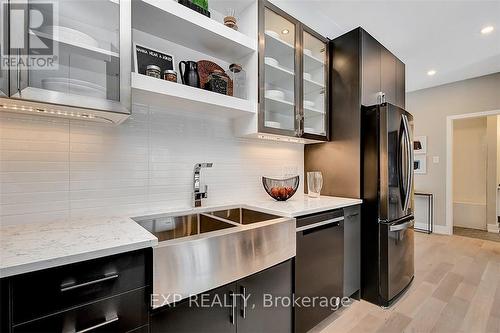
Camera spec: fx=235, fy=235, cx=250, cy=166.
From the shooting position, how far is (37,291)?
28.3 inches

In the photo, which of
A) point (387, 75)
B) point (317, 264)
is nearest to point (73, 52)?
point (317, 264)

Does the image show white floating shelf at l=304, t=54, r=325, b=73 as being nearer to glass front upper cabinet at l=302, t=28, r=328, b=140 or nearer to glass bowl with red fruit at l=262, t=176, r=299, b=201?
glass front upper cabinet at l=302, t=28, r=328, b=140

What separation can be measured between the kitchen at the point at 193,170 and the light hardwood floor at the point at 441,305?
0.13 metres

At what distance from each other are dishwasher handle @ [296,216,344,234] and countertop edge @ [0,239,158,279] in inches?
37.3

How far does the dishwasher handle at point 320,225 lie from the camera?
60.8 inches

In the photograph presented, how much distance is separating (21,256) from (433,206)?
5.33 meters

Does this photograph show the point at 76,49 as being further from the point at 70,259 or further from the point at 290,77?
the point at 290,77

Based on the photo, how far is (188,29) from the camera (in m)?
1.49

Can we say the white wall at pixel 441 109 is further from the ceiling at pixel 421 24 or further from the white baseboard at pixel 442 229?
the ceiling at pixel 421 24

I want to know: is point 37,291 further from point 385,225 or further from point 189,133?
point 385,225

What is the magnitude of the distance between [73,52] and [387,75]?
8.83 feet

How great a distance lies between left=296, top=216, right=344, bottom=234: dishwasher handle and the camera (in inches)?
60.8

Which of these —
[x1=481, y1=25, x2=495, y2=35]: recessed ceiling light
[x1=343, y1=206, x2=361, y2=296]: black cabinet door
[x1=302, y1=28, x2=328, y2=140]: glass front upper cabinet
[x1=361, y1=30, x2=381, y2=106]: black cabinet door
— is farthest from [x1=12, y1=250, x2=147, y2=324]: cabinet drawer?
[x1=481, y1=25, x2=495, y2=35]: recessed ceiling light

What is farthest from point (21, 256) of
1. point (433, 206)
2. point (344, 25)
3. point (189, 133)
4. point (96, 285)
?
point (433, 206)
